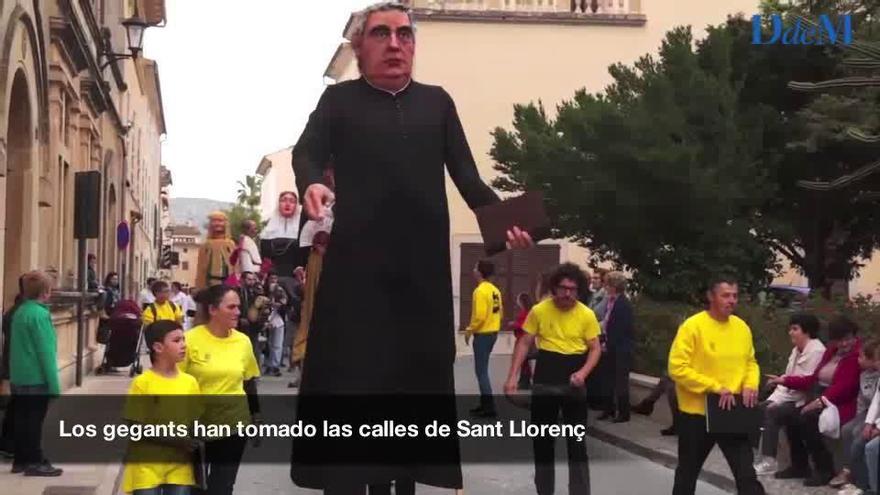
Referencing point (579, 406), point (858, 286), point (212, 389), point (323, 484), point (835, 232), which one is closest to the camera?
point (323, 484)

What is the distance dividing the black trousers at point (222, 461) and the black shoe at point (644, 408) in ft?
26.2

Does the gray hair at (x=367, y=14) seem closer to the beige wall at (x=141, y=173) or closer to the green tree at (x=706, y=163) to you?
the green tree at (x=706, y=163)

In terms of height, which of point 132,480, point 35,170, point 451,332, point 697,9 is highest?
point 697,9

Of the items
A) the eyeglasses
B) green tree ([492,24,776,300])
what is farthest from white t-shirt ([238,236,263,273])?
green tree ([492,24,776,300])

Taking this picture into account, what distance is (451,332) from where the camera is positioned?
422 cm

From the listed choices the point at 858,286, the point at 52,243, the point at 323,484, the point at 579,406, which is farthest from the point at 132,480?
the point at 858,286

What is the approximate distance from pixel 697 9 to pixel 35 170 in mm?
20214

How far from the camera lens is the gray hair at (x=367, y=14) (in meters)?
4.22

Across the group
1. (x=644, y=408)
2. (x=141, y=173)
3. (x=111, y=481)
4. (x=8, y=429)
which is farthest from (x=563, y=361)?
(x=141, y=173)

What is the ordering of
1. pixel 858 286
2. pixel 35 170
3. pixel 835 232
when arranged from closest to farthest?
pixel 35 170 < pixel 835 232 < pixel 858 286

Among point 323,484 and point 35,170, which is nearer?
point 323,484

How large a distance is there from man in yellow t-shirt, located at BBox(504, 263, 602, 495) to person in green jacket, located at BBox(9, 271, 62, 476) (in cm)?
357

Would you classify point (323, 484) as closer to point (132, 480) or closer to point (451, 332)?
point (451, 332)

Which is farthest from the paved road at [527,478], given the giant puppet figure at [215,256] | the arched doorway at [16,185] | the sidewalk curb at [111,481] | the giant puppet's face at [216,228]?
the arched doorway at [16,185]
